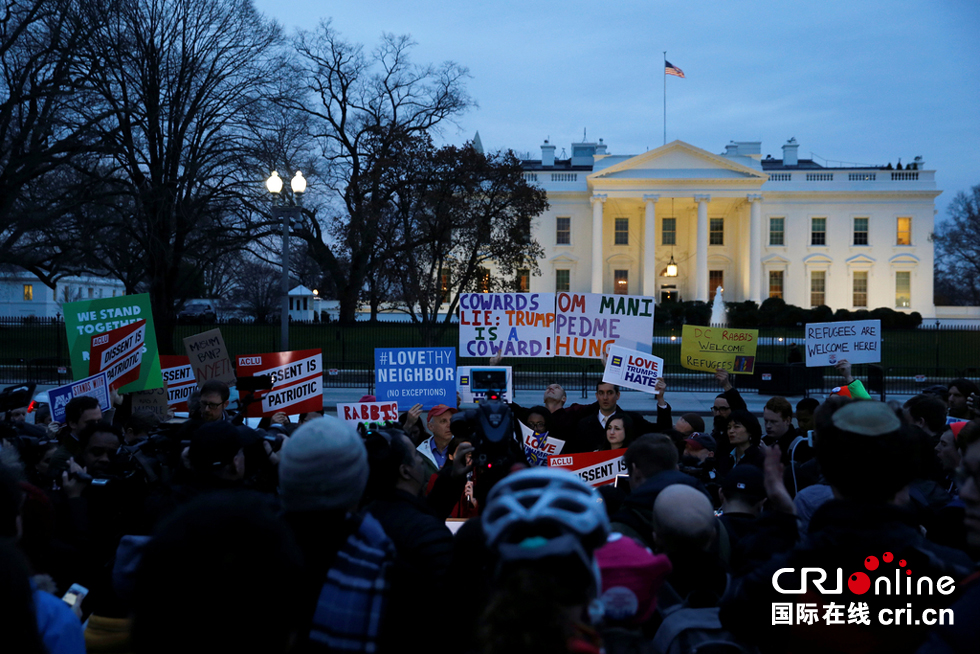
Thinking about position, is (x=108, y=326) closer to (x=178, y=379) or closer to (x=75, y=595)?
(x=178, y=379)

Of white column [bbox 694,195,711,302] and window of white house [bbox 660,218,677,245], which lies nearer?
white column [bbox 694,195,711,302]

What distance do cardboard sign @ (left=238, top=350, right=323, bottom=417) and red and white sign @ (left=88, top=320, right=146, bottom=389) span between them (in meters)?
1.08

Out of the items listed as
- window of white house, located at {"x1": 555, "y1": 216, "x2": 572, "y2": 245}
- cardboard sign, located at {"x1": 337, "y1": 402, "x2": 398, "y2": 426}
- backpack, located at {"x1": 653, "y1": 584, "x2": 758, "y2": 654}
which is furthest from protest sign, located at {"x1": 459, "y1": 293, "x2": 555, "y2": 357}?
window of white house, located at {"x1": 555, "y1": 216, "x2": 572, "y2": 245}

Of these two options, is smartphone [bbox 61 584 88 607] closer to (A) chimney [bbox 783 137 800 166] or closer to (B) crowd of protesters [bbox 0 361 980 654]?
(B) crowd of protesters [bbox 0 361 980 654]

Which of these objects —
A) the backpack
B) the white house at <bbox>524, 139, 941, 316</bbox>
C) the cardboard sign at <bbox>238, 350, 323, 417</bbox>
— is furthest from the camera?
the white house at <bbox>524, 139, 941, 316</bbox>

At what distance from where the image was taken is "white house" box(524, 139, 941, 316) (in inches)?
2124

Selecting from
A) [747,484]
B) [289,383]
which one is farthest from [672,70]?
[747,484]

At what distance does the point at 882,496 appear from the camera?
2377 millimetres

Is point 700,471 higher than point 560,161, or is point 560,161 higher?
point 560,161

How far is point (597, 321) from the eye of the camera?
9164 mm

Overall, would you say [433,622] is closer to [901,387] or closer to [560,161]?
[901,387]

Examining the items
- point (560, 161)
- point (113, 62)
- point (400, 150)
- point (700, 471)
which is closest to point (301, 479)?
Result: point (700, 471)

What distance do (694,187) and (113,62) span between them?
137 ft

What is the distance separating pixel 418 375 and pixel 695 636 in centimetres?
624
